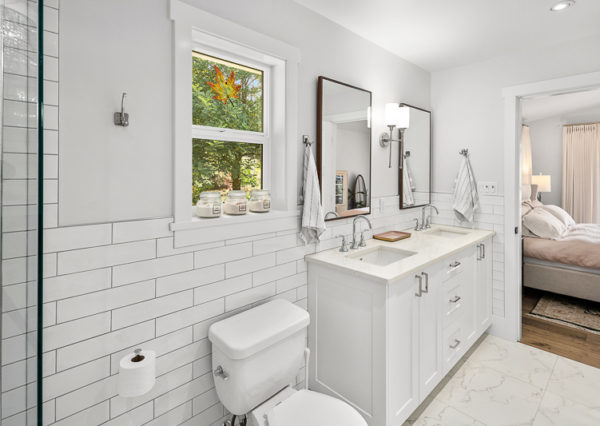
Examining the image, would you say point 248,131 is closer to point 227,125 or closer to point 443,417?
point 227,125

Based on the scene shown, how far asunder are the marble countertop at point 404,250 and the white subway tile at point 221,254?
0.43 m

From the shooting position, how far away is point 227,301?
1604 mm

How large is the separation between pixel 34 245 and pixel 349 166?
70.7 inches

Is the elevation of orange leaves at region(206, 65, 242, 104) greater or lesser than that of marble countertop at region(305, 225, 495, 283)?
greater

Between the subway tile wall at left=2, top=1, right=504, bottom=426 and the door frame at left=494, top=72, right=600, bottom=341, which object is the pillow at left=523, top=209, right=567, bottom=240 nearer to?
the door frame at left=494, top=72, right=600, bottom=341

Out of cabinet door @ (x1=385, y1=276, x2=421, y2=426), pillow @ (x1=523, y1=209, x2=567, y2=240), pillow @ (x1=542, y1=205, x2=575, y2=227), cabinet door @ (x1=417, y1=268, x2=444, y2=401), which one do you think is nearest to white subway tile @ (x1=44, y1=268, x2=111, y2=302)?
cabinet door @ (x1=385, y1=276, x2=421, y2=426)

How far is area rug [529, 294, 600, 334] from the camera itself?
294cm

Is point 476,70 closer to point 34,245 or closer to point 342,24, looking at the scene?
point 342,24

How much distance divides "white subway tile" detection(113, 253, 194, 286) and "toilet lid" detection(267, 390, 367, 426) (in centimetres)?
72

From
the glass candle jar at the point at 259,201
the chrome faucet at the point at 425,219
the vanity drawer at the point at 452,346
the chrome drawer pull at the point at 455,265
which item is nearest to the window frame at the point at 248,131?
the glass candle jar at the point at 259,201

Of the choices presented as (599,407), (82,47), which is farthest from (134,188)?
(599,407)

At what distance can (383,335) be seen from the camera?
156 centimetres

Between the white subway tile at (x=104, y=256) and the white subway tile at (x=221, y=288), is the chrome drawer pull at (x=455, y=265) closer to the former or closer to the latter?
the white subway tile at (x=221, y=288)

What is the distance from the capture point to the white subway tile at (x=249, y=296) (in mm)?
1618
